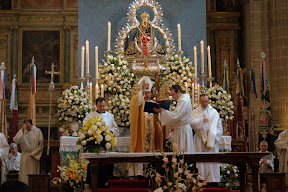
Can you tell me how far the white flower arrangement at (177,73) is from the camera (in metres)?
10.8

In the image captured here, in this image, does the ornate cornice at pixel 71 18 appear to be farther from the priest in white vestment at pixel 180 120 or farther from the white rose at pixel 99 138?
the white rose at pixel 99 138

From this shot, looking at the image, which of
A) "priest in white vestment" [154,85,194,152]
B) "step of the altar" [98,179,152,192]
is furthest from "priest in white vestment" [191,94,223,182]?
"step of the altar" [98,179,152,192]

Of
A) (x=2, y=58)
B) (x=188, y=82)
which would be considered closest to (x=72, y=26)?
(x=2, y=58)

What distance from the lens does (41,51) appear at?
66.3 ft

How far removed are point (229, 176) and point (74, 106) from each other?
323cm

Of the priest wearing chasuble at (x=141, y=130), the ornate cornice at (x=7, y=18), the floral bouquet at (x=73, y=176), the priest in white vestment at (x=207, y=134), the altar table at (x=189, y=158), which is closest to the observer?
the altar table at (x=189, y=158)

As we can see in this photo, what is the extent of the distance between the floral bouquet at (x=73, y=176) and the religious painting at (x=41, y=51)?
1109 centimetres

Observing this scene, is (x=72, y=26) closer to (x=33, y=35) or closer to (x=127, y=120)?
(x=33, y=35)

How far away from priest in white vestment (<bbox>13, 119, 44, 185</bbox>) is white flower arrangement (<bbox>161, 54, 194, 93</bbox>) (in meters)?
3.12

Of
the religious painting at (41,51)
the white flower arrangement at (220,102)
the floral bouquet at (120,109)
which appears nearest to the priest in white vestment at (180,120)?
the floral bouquet at (120,109)

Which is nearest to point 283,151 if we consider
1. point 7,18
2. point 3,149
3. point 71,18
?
point 3,149

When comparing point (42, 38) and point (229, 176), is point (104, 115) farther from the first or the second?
point (42, 38)

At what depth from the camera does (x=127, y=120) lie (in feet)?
34.1

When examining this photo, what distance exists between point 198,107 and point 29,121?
4.14 m
